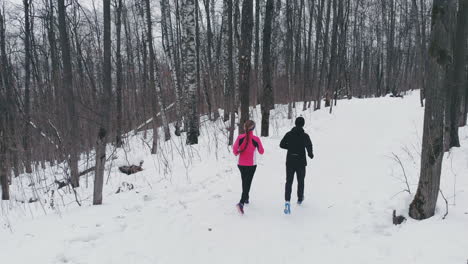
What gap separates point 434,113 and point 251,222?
3298 mm

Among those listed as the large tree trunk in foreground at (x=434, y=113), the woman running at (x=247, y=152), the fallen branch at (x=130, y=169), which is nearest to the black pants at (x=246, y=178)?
the woman running at (x=247, y=152)

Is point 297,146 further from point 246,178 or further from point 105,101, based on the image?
point 105,101

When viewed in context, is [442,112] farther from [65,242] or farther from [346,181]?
[65,242]

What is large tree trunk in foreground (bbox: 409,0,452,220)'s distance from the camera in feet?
14.8

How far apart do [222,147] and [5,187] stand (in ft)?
21.8

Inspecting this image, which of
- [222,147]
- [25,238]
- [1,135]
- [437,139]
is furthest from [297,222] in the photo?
[1,135]

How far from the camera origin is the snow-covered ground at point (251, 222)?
4352mm

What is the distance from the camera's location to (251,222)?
18.5 feet

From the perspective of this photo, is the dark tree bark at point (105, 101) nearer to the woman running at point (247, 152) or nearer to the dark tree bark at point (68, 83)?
the woman running at point (247, 152)

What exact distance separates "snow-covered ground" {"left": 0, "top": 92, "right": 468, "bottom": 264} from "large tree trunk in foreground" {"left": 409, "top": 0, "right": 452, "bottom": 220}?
381mm

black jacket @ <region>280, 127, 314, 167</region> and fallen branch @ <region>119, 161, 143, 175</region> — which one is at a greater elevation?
black jacket @ <region>280, 127, 314, 167</region>

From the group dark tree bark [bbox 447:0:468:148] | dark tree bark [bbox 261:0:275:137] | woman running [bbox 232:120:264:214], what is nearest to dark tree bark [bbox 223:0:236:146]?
dark tree bark [bbox 261:0:275:137]

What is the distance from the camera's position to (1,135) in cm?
884

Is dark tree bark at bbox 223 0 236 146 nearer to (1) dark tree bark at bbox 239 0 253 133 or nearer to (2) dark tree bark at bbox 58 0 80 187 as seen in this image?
(1) dark tree bark at bbox 239 0 253 133
